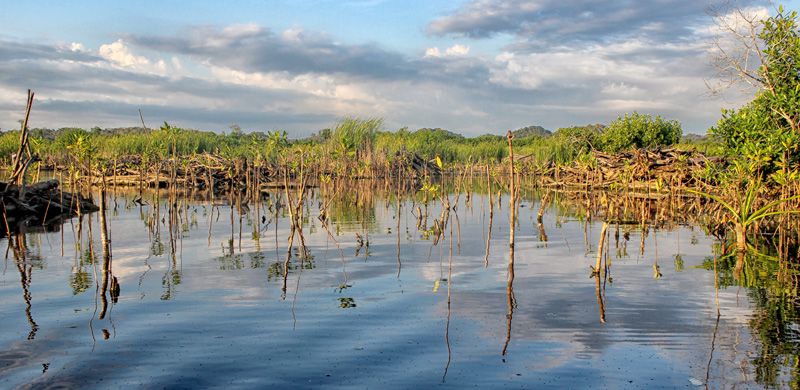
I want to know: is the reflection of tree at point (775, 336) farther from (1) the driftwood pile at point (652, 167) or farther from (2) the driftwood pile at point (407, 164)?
(2) the driftwood pile at point (407, 164)

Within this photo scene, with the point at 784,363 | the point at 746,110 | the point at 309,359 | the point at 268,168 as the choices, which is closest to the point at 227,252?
the point at 309,359

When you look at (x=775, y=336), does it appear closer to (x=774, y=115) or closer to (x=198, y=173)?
(x=774, y=115)

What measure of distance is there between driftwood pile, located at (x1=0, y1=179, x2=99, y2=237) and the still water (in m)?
3.14

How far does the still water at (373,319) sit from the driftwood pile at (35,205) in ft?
10.3

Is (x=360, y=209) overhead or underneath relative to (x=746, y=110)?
underneath

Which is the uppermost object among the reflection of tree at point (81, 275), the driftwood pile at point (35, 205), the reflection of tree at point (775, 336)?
the driftwood pile at point (35, 205)

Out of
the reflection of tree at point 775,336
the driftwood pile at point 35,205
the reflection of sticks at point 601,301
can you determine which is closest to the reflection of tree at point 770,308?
the reflection of tree at point 775,336

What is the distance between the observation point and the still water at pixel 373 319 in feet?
12.4

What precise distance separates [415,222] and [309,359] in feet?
28.9

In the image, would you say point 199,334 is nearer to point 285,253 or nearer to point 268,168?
point 285,253

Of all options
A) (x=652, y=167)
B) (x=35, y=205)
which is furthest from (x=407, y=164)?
(x=35, y=205)

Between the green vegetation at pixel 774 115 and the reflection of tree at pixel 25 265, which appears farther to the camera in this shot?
the green vegetation at pixel 774 115

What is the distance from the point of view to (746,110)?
449 inches

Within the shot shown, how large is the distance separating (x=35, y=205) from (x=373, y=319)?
11.6 m
